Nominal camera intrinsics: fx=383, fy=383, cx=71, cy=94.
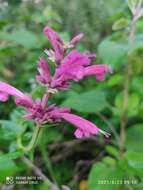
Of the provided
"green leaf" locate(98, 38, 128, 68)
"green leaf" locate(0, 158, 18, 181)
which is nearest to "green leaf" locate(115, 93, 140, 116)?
"green leaf" locate(98, 38, 128, 68)

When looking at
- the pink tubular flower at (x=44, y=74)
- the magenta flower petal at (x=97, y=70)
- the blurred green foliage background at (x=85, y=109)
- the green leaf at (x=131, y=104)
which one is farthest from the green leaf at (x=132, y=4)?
the pink tubular flower at (x=44, y=74)

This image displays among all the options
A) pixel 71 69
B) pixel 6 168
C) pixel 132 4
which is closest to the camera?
pixel 71 69

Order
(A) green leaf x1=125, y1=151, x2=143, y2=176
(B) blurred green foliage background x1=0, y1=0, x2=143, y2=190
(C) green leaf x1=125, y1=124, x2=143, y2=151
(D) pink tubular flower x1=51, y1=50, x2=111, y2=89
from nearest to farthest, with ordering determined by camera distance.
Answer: (D) pink tubular flower x1=51, y1=50, x2=111, y2=89
(A) green leaf x1=125, y1=151, x2=143, y2=176
(B) blurred green foliage background x1=0, y1=0, x2=143, y2=190
(C) green leaf x1=125, y1=124, x2=143, y2=151

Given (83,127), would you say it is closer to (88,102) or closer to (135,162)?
(135,162)

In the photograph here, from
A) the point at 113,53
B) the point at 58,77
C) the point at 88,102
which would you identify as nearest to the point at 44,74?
the point at 58,77

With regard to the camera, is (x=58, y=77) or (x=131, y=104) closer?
(x=58, y=77)

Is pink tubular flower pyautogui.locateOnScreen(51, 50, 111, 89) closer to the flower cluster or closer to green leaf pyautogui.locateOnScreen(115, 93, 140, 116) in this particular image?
the flower cluster
